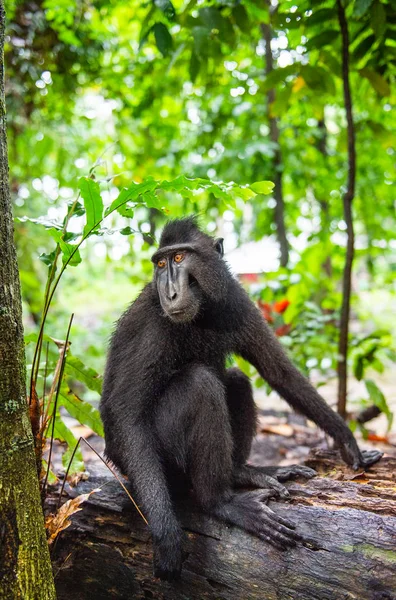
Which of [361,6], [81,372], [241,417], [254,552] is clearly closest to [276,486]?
[254,552]

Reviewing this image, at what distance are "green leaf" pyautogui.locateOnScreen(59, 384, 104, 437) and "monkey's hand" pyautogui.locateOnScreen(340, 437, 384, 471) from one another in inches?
69.9

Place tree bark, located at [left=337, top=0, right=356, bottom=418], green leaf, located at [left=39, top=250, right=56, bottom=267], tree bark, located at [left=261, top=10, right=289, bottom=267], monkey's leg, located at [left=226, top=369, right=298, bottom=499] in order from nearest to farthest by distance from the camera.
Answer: green leaf, located at [left=39, top=250, right=56, bottom=267] < monkey's leg, located at [left=226, top=369, right=298, bottom=499] < tree bark, located at [left=337, top=0, right=356, bottom=418] < tree bark, located at [left=261, top=10, right=289, bottom=267]

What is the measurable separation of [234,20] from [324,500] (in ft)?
11.7

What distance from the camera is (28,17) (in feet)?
22.8

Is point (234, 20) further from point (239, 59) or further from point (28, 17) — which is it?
point (28, 17)

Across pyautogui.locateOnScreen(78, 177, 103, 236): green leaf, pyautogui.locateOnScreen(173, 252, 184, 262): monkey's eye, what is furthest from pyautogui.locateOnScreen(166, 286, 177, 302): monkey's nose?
pyautogui.locateOnScreen(78, 177, 103, 236): green leaf

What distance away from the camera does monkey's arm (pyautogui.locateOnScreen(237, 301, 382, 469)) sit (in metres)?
3.82

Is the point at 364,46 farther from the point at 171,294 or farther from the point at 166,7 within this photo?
the point at 171,294

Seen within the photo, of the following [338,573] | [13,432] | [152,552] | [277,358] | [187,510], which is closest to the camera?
[13,432]

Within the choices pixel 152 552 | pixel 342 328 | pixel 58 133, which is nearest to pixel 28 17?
pixel 58 133

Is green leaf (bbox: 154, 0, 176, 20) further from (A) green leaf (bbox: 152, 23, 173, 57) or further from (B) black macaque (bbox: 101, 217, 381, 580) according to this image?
(B) black macaque (bbox: 101, 217, 381, 580)

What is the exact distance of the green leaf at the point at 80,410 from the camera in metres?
3.71

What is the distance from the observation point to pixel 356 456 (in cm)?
368

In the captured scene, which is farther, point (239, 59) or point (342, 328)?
point (239, 59)
